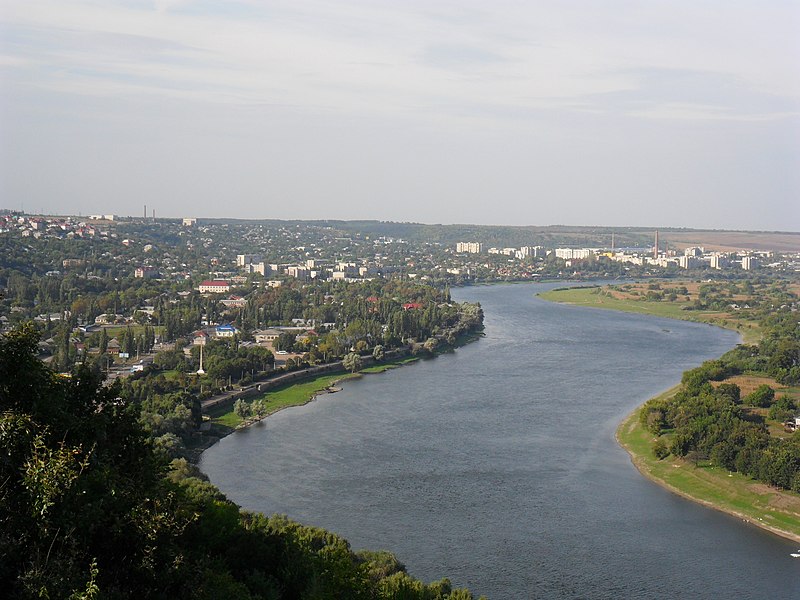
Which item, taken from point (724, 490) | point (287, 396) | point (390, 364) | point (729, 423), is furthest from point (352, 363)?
point (724, 490)

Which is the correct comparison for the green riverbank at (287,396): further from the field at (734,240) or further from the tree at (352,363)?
the field at (734,240)

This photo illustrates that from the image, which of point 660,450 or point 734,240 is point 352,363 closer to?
point 660,450

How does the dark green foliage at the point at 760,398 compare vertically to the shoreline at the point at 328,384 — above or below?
above

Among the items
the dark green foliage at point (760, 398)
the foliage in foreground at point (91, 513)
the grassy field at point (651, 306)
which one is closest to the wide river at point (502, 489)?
the dark green foliage at point (760, 398)

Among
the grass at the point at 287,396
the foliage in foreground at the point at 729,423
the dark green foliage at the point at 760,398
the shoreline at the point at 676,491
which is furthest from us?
the dark green foliage at the point at 760,398

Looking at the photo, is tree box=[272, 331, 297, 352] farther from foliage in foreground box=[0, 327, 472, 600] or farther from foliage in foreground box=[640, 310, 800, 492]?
foliage in foreground box=[0, 327, 472, 600]

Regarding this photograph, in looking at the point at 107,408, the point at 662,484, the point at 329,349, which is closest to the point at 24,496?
the point at 107,408

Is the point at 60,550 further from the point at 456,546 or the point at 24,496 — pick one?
the point at 456,546

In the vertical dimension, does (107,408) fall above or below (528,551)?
Result: above
